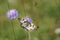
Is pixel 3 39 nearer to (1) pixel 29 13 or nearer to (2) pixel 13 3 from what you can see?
(1) pixel 29 13

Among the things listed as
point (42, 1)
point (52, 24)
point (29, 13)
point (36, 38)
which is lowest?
point (36, 38)

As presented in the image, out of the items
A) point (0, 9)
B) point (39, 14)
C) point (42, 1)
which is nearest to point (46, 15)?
point (39, 14)

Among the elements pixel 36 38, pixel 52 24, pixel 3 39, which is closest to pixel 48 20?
pixel 52 24

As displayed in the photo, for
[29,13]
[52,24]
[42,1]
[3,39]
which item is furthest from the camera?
[42,1]

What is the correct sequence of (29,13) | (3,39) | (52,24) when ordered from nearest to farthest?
(3,39) < (52,24) < (29,13)

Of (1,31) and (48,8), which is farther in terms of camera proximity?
(48,8)

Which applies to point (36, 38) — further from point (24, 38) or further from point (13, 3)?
point (13, 3)

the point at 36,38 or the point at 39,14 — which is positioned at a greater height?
the point at 39,14
